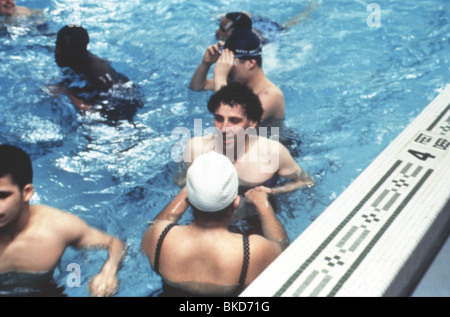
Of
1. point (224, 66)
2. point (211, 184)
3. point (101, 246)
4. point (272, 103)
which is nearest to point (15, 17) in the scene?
point (224, 66)

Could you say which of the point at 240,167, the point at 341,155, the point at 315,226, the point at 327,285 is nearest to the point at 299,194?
the point at 240,167

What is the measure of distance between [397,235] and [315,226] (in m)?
0.45

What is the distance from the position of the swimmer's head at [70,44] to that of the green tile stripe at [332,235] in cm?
309

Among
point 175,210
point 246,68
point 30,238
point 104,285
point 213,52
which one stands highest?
point 213,52

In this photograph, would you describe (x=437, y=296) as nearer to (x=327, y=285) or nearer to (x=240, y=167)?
(x=327, y=285)

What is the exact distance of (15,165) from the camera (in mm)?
2773

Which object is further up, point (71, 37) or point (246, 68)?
point (71, 37)

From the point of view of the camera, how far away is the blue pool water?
4.48 metres

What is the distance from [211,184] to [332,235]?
77cm

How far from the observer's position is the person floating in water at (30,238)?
277 cm

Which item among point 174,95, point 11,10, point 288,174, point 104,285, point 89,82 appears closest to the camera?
point 104,285

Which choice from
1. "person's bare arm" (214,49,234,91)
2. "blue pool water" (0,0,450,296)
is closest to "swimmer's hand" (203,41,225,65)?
"person's bare arm" (214,49,234,91)

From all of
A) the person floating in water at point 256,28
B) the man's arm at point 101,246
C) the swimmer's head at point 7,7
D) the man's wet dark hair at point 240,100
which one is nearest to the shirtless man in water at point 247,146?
the man's wet dark hair at point 240,100

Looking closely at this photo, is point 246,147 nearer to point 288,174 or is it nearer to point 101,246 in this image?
point 288,174
